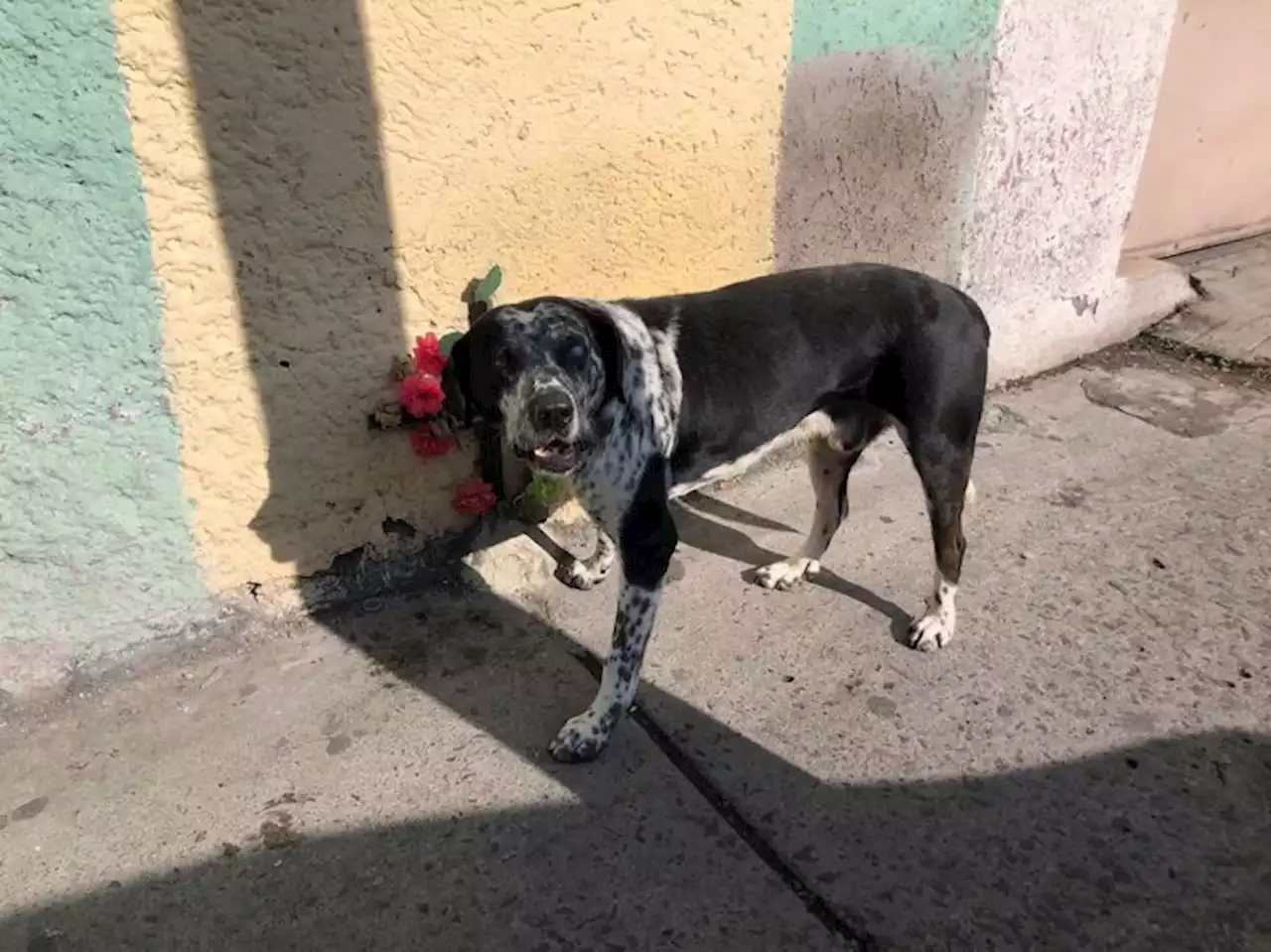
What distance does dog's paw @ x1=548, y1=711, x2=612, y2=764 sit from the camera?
2684mm

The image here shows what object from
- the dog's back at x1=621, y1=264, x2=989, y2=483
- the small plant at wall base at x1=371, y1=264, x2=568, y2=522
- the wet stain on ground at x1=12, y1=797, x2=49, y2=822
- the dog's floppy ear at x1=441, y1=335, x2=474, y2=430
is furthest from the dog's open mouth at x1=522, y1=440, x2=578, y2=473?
the wet stain on ground at x1=12, y1=797, x2=49, y2=822

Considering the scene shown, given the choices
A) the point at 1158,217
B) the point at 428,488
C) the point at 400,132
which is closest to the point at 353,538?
the point at 428,488

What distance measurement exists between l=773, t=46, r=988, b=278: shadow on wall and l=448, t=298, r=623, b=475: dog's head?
1.43m

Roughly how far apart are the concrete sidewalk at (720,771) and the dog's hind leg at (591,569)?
86 mm

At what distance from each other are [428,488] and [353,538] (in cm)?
28

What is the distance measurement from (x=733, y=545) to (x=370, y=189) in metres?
1.70

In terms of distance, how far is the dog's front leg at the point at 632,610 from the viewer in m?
2.70

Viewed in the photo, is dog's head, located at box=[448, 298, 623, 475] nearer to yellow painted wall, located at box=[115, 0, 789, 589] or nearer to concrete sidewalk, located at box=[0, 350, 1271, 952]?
yellow painted wall, located at box=[115, 0, 789, 589]

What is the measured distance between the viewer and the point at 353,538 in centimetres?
321

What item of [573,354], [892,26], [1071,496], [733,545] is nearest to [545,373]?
[573,354]

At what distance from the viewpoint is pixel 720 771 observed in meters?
2.66

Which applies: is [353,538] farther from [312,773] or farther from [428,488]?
[312,773]

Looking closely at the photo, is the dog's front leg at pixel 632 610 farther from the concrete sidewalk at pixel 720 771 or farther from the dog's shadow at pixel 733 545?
the dog's shadow at pixel 733 545

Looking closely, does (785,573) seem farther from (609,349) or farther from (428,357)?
(428,357)
